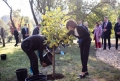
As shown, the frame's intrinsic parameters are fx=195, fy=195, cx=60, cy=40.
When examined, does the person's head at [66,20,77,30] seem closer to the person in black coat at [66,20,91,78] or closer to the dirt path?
the person in black coat at [66,20,91,78]

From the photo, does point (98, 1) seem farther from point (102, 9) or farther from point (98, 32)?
point (98, 32)

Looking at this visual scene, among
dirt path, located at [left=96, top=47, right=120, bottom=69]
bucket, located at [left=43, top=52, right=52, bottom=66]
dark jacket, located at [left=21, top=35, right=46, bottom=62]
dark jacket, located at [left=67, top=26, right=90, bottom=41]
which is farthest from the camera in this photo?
dirt path, located at [left=96, top=47, right=120, bottom=69]

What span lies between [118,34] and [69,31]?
7.06 meters

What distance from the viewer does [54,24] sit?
590 cm

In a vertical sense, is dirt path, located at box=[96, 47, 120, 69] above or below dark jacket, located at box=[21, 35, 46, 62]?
below

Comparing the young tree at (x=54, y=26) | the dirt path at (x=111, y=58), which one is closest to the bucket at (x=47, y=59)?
the young tree at (x=54, y=26)

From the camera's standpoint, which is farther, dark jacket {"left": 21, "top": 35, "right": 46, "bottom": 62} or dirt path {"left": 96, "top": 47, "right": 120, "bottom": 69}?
dirt path {"left": 96, "top": 47, "right": 120, "bottom": 69}

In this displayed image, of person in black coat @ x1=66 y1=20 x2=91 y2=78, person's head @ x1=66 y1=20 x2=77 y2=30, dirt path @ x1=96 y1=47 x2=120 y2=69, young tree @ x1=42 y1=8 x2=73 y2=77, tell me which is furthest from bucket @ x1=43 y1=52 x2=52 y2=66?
dirt path @ x1=96 y1=47 x2=120 y2=69

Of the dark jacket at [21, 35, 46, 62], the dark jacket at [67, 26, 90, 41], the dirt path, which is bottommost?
the dirt path

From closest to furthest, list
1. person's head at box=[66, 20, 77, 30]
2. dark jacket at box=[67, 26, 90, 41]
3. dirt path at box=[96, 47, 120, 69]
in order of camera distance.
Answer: person's head at box=[66, 20, 77, 30]
dark jacket at box=[67, 26, 90, 41]
dirt path at box=[96, 47, 120, 69]

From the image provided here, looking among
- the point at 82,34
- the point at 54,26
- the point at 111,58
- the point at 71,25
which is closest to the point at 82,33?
the point at 82,34

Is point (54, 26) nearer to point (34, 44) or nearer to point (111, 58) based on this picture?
point (34, 44)

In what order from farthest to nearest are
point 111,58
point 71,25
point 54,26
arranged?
point 111,58
point 54,26
point 71,25

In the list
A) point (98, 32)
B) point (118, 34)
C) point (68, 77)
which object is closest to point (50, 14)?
point (68, 77)
